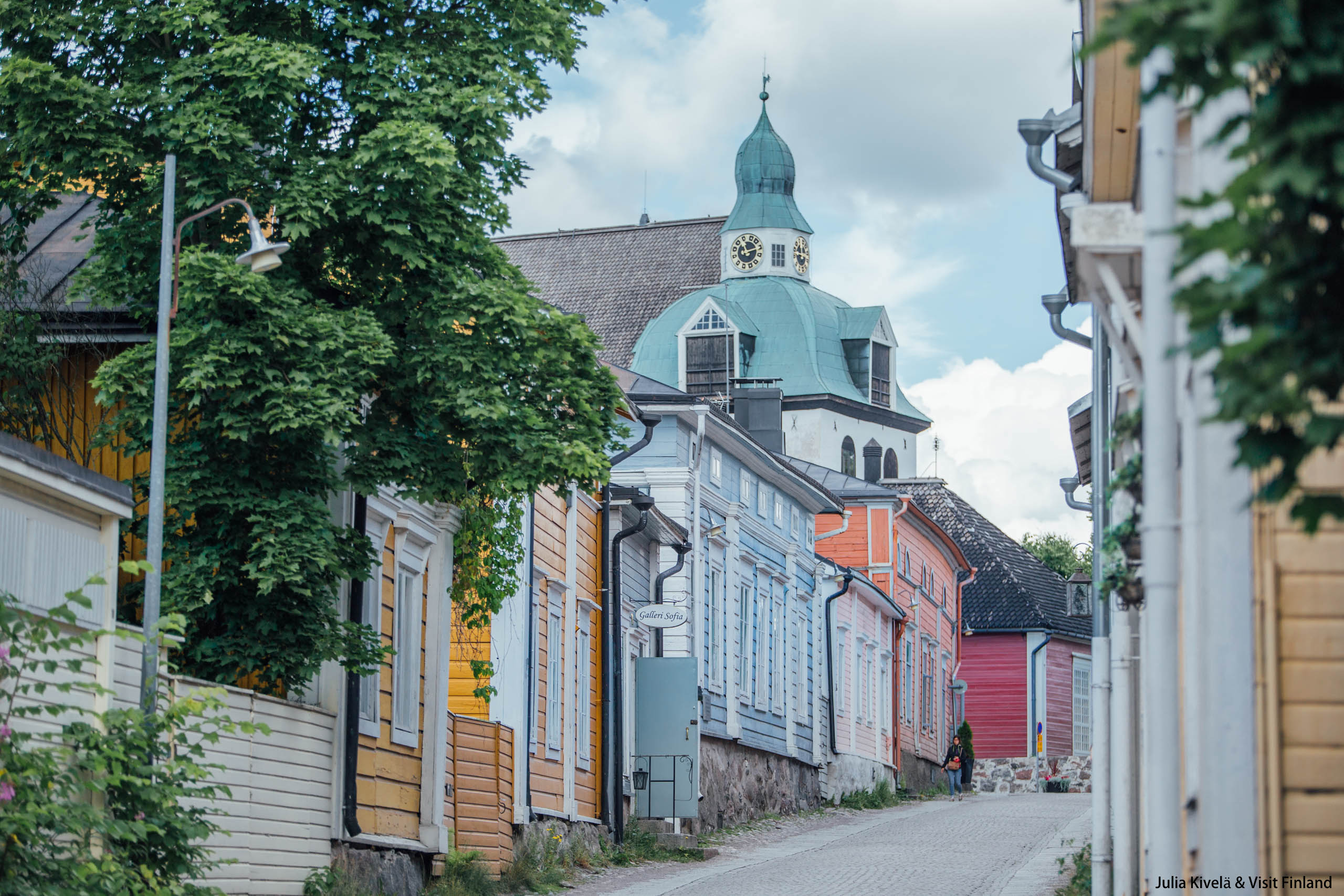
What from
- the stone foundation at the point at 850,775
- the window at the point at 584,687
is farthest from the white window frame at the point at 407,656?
the stone foundation at the point at 850,775

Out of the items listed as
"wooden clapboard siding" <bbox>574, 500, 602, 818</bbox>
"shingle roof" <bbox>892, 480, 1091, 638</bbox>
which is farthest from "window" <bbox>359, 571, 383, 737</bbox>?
"shingle roof" <bbox>892, 480, 1091, 638</bbox>

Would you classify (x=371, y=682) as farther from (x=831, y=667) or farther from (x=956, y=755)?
(x=956, y=755)

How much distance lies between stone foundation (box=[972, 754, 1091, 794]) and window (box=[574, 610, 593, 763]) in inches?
1063

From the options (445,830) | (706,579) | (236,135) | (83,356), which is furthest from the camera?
(706,579)

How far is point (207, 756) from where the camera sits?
38.1 ft

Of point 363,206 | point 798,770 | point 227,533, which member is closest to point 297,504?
point 227,533

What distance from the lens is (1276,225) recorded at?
11.9ft

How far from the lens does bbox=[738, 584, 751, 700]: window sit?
1207 inches

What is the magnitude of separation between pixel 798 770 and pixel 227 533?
74.7 ft

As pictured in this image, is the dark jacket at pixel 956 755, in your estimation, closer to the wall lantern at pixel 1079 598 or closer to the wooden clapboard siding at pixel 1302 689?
the wall lantern at pixel 1079 598

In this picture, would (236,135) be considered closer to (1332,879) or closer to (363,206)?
(363,206)

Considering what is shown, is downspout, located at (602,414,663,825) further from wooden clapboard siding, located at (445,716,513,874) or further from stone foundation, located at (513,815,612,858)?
wooden clapboard siding, located at (445,716,513,874)

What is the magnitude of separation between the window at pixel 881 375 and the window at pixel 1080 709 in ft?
75.3

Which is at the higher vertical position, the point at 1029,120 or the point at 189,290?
the point at 1029,120
